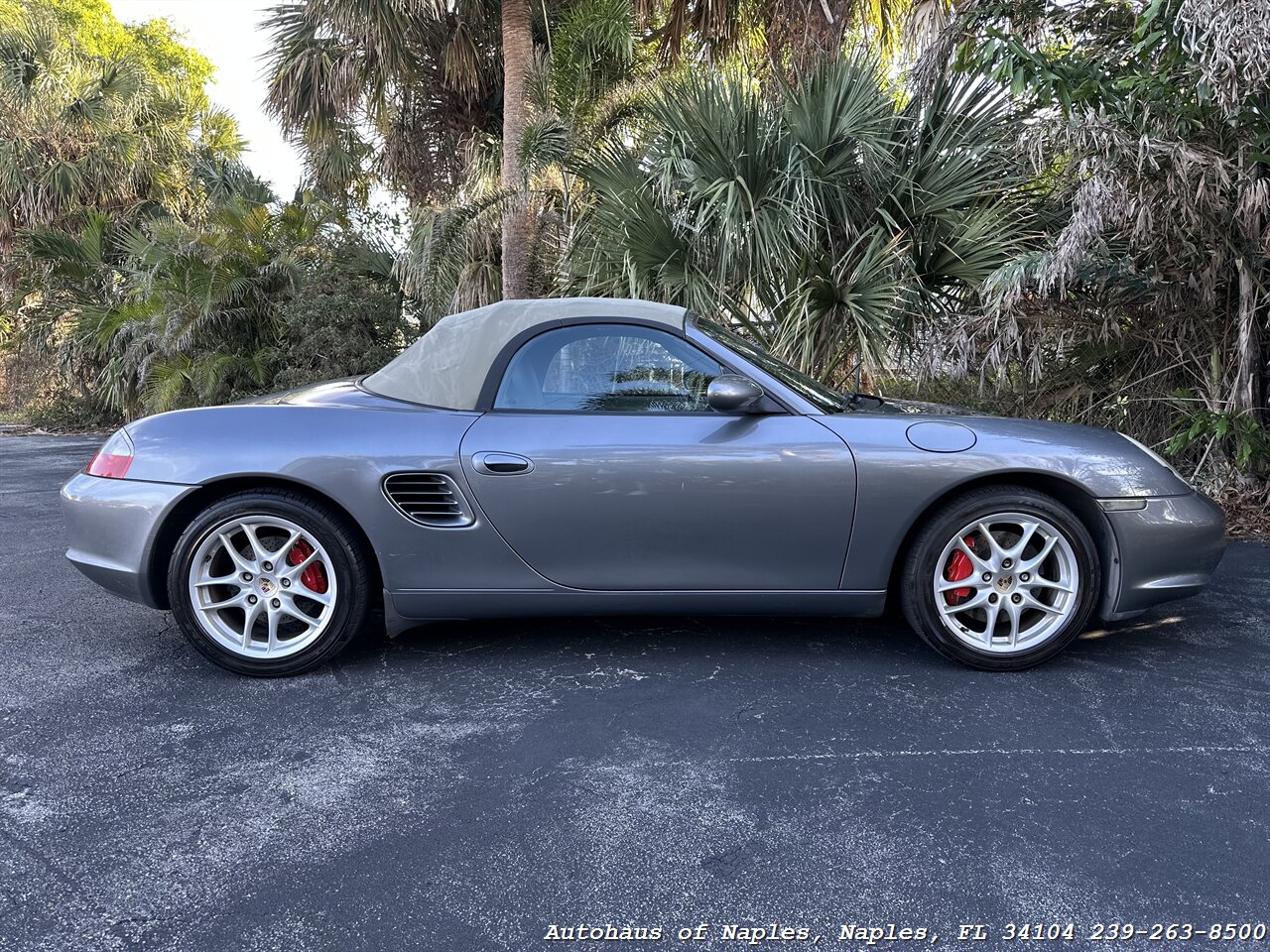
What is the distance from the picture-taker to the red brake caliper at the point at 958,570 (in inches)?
125

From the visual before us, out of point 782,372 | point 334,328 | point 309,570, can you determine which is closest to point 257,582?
point 309,570

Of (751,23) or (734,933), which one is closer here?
(734,933)

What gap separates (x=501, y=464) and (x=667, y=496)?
58cm

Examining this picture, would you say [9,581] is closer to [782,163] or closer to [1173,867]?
[1173,867]

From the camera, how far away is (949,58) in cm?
641

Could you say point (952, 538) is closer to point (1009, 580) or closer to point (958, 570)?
point (958, 570)

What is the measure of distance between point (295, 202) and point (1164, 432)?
10.5 m

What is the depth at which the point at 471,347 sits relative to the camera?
3344 millimetres

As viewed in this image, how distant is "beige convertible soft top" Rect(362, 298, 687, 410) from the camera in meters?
3.27

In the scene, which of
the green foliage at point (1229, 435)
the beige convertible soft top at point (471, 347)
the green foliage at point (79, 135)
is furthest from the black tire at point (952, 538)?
the green foliage at point (79, 135)

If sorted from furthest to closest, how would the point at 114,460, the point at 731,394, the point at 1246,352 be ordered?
the point at 1246,352 < the point at 114,460 < the point at 731,394

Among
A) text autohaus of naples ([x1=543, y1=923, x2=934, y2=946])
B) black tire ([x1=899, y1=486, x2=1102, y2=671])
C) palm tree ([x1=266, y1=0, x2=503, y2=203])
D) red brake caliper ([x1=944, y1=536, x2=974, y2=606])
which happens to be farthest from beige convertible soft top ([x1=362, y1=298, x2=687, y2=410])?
palm tree ([x1=266, y1=0, x2=503, y2=203])

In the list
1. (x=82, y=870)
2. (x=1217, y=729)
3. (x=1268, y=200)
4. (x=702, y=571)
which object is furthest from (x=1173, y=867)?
(x=1268, y=200)

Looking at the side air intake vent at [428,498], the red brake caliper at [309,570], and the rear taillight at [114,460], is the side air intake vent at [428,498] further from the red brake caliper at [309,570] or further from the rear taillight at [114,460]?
the rear taillight at [114,460]
